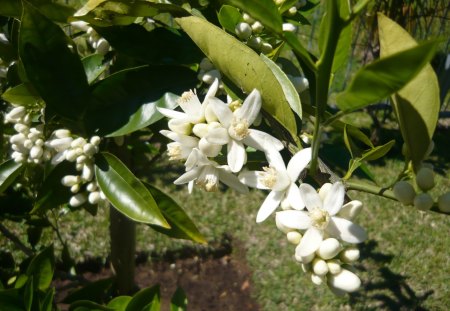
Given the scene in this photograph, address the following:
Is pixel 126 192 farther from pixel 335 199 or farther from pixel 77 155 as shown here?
pixel 335 199

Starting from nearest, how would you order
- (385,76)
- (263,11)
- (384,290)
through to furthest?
(385,76) → (263,11) → (384,290)

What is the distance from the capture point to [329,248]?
0.62 meters

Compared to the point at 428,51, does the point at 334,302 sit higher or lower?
lower

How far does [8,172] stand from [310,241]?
0.75 meters

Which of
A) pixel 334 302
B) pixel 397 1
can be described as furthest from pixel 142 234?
pixel 397 1

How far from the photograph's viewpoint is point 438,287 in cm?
279

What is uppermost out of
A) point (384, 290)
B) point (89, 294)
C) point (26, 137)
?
point (26, 137)

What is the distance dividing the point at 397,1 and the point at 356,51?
179 centimetres

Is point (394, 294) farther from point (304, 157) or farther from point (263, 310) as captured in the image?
point (304, 157)

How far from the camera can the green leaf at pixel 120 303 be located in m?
1.26

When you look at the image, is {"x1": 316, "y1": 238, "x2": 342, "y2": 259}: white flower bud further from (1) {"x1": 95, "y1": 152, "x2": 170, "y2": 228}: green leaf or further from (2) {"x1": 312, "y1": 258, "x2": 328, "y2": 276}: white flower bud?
(1) {"x1": 95, "y1": 152, "x2": 170, "y2": 228}: green leaf

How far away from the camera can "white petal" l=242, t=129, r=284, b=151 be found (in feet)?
2.32

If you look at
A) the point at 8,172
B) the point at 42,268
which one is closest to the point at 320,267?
the point at 8,172

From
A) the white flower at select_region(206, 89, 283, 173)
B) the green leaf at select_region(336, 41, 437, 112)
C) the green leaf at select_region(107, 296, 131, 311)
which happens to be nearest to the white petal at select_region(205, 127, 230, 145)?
the white flower at select_region(206, 89, 283, 173)
